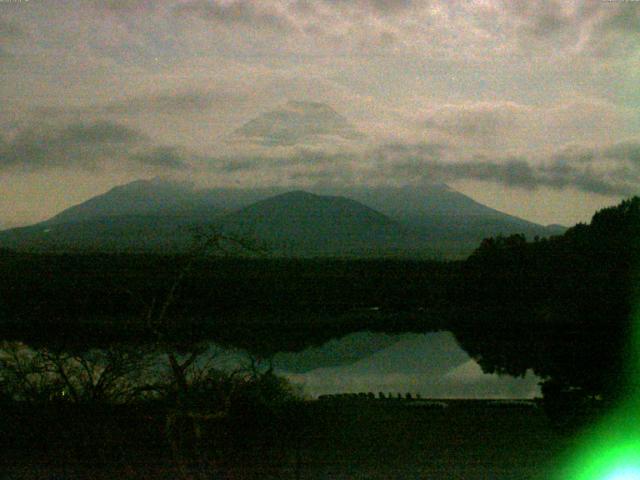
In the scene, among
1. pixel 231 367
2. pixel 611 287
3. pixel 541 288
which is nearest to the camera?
pixel 231 367

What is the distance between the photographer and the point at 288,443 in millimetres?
6027

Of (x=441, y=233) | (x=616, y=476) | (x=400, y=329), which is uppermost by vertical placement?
(x=441, y=233)

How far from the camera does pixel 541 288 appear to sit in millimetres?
10328

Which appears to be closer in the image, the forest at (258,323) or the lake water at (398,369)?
the forest at (258,323)

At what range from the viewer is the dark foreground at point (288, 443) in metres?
5.39

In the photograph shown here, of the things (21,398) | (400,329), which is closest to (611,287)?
(400,329)

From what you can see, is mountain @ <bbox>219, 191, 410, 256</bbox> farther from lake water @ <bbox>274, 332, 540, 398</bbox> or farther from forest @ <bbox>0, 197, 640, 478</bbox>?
lake water @ <bbox>274, 332, 540, 398</bbox>

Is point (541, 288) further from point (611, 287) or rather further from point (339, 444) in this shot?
point (339, 444)

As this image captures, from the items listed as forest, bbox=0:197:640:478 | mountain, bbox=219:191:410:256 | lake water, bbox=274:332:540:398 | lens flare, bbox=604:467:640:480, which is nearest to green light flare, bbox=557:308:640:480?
lens flare, bbox=604:467:640:480

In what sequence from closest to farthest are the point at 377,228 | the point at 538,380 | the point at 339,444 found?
the point at 339,444
the point at 538,380
the point at 377,228

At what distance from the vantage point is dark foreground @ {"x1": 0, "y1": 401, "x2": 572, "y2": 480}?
5.39 m

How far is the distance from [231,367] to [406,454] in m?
1.88

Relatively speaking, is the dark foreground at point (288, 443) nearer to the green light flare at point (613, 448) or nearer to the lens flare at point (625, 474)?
the green light flare at point (613, 448)

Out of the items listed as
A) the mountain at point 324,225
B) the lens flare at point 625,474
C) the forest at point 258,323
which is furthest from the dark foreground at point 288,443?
the mountain at point 324,225
